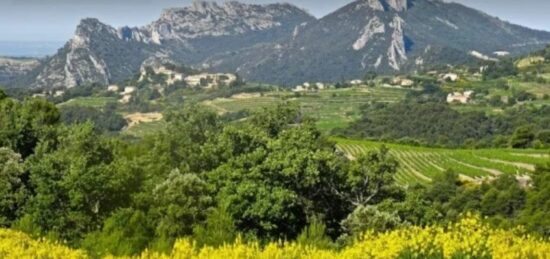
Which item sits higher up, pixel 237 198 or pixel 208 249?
pixel 208 249

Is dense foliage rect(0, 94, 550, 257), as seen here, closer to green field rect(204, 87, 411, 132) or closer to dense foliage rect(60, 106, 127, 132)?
green field rect(204, 87, 411, 132)

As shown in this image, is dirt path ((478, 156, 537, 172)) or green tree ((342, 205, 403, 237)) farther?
dirt path ((478, 156, 537, 172))

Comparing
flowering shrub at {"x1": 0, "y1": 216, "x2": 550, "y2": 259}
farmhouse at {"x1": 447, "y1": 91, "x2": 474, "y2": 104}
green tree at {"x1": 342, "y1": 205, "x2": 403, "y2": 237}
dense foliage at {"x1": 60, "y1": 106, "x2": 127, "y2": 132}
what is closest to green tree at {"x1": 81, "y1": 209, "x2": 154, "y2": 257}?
flowering shrub at {"x1": 0, "y1": 216, "x2": 550, "y2": 259}

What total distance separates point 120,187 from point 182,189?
6.04ft

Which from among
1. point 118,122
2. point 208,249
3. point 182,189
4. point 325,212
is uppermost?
point 208,249

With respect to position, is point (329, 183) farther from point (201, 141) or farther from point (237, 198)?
point (201, 141)

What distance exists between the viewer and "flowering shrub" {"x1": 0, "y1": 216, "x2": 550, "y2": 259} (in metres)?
8.69

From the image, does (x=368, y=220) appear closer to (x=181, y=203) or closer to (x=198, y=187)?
(x=198, y=187)

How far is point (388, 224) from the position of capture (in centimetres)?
1995

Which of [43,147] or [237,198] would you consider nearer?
[237,198]

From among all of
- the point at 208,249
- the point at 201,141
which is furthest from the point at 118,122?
the point at 208,249

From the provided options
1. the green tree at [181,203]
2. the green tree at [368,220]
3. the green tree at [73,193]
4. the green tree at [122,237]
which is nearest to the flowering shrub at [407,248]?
the green tree at [122,237]

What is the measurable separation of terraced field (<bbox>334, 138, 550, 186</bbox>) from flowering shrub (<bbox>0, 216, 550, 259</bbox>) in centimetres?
5953

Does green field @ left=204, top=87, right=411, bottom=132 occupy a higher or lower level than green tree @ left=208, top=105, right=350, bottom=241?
lower
